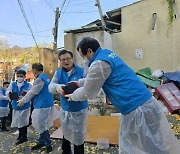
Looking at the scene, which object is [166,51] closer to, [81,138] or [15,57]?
[81,138]

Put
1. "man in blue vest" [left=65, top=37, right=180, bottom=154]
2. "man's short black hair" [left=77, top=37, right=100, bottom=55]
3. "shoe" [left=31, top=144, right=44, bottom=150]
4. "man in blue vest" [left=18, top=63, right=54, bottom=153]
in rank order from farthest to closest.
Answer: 1. "shoe" [left=31, top=144, right=44, bottom=150]
2. "man in blue vest" [left=18, top=63, right=54, bottom=153]
3. "man's short black hair" [left=77, top=37, right=100, bottom=55]
4. "man in blue vest" [left=65, top=37, right=180, bottom=154]

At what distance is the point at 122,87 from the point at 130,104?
0.17 metres

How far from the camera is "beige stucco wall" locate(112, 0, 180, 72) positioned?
8102mm

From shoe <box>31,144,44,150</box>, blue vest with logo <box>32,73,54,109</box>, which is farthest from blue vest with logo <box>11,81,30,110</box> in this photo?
shoe <box>31,144,44,150</box>

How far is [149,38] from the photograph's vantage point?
8.54 m

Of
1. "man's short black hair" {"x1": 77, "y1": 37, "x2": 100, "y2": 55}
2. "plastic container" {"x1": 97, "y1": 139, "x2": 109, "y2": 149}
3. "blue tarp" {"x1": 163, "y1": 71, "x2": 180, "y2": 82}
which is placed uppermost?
"man's short black hair" {"x1": 77, "y1": 37, "x2": 100, "y2": 55}

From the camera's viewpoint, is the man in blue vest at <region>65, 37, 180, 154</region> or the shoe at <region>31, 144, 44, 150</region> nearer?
the man in blue vest at <region>65, 37, 180, 154</region>

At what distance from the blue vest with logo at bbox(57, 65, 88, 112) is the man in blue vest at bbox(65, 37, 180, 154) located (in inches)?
39.3

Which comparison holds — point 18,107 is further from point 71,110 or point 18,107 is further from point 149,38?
point 149,38

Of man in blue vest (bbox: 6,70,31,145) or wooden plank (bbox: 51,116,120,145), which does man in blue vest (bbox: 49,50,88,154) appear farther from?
man in blue vest (bbox: 6,70,31,145)

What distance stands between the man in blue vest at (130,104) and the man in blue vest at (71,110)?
1.04 metres

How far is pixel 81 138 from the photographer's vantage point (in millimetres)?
3227

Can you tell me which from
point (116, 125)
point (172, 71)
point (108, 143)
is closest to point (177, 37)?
point (172, 71)

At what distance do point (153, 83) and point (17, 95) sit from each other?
4621 millimetres
